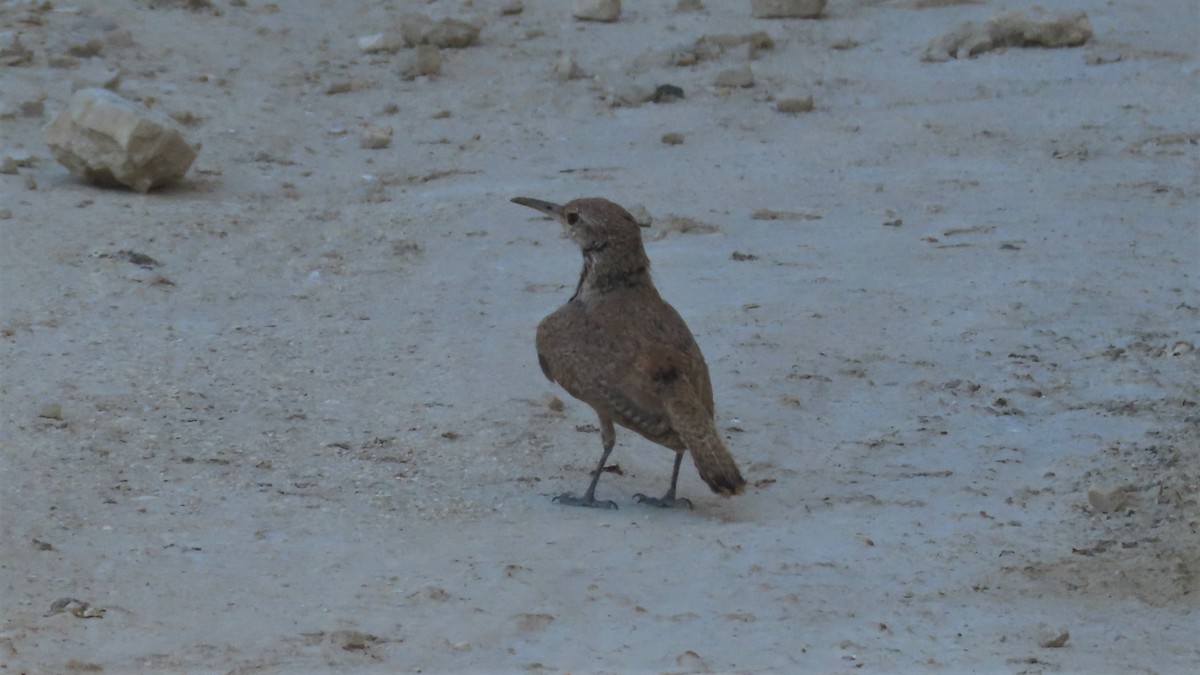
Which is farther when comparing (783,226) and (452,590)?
(783,226)

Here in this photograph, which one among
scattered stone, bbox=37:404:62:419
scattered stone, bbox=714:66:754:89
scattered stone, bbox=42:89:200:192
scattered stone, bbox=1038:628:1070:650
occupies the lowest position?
scattered stone, bbox=37:404:62:419

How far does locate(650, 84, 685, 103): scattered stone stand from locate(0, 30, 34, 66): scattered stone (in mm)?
4005

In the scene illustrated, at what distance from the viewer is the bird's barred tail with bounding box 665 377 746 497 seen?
5.20m

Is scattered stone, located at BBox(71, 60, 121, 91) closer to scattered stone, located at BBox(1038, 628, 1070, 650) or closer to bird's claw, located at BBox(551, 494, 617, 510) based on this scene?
bird's claw, located at BBox(551, 494, 617, 510)

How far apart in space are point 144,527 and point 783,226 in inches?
176

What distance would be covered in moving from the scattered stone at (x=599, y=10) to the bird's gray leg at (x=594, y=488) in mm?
7439

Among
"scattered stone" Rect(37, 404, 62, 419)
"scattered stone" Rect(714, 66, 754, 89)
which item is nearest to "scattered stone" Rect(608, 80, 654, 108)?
"scattered stone" Rect(714, 66, 754, 89)

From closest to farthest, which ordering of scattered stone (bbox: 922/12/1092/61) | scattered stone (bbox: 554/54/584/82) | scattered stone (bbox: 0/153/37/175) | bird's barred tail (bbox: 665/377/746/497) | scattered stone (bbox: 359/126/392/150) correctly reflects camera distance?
bird's barred tail (bbox: 665/377/746/497) < scattered stone (bbox: 0/153/37/175) < scattered stone (bbox: 359/126/392/150) < scattered stone (bbox: 922/12/1092/61) < scattered stone (bbox: 554/54/584/82)

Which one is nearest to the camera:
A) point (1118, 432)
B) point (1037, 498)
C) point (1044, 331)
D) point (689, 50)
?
point (1037, 498)

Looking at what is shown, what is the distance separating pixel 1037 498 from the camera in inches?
218

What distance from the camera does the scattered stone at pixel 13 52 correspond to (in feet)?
35.1

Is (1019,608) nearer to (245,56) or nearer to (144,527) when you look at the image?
(144,527)

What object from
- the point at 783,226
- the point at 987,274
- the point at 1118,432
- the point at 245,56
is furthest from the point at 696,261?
the point at 245,56

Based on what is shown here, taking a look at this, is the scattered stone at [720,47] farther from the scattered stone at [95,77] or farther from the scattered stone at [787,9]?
the scattered stone at [95,77]
